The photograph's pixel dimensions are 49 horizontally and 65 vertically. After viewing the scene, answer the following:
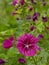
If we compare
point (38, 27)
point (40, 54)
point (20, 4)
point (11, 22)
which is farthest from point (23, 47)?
point (11, 22)

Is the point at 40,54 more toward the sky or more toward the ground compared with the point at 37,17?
more toward the ground

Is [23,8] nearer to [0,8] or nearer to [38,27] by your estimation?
[38,27]

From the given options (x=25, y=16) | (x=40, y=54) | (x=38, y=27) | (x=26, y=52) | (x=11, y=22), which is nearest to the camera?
(x=26, y=52)

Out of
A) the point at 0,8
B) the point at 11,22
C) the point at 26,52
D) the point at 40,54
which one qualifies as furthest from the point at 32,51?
the point at 0,8

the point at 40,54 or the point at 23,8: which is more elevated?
the point at 23,8

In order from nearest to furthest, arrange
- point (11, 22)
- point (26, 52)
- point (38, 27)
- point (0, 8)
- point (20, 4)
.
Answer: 1. point (26, 52)
2. point (38, 27)
3. point (20, 4)
4. point (11, 22)
5. point (0, 8)

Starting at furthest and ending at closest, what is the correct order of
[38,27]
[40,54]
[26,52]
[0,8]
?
[0,8], [38,27], [40,54], [26,52]

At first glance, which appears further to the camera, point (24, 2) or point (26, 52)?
point (24, 2)

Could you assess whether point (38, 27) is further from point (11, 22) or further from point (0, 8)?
point (0, 8)

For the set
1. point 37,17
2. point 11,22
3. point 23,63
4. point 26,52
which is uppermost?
point 11,22
